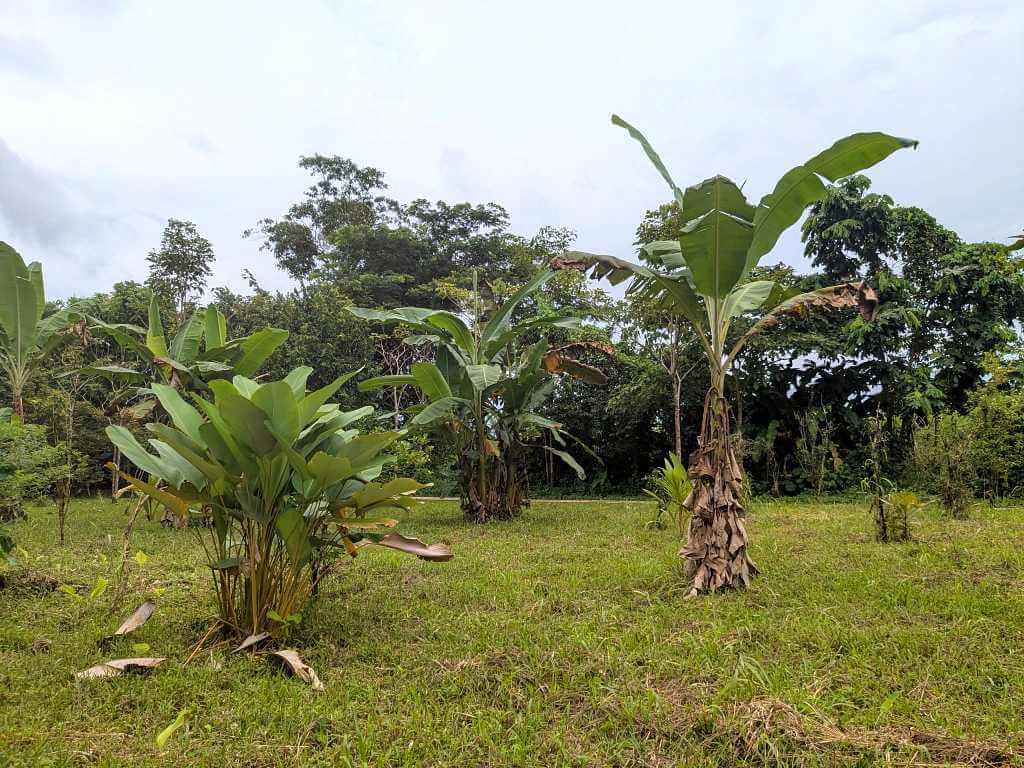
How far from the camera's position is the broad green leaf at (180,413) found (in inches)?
106

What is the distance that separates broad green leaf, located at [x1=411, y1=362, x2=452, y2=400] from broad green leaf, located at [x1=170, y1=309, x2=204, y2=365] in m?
2.37

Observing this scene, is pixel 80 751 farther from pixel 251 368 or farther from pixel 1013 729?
pixel 251 368

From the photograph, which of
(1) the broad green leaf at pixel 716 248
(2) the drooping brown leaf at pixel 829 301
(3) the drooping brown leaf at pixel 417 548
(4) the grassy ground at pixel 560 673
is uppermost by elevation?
(1) the broad green leaf at pixel 716 248

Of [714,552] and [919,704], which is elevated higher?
[714,552]

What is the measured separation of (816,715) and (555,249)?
45.5 ft

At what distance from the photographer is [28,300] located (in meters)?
6.48

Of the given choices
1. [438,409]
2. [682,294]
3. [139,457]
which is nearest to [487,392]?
[438,409]

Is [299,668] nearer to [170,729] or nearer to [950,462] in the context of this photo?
[170,729]

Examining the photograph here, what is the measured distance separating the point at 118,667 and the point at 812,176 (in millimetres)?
3933

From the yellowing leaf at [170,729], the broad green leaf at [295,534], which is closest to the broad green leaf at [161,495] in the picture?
the broad green leaf at [295,534]

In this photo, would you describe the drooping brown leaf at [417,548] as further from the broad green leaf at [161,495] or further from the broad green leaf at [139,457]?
the broad green leaf at [139,457]

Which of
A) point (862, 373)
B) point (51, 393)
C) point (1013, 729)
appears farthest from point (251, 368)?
point (862, 373)

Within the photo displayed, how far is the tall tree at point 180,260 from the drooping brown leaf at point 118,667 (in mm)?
14069

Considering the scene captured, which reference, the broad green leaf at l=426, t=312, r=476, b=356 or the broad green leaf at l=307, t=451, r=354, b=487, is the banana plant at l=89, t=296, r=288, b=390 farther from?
the broad green leaf at l=307, t=451, r=354, b=487
